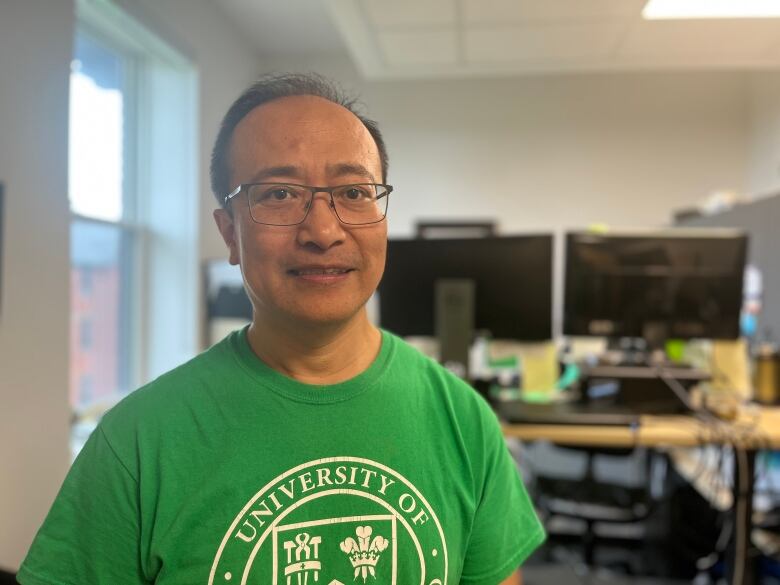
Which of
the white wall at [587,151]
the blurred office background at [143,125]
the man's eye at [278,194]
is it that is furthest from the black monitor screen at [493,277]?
the white wall at [587,151]

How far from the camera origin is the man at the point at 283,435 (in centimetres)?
45

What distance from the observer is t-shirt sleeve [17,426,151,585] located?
0.47 meters

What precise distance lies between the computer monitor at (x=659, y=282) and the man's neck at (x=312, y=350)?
117 centimetres

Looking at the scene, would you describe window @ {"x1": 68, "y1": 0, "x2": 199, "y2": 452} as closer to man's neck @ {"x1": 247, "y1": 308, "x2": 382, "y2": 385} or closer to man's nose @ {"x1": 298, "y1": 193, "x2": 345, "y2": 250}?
man's neck @ {"x1": 247, "y1": 308, "x2": 382, "y2": 385}

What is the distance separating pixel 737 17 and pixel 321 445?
4.70 feet

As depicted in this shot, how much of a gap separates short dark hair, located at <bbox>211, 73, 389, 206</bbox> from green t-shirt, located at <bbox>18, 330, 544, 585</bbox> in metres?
0.18

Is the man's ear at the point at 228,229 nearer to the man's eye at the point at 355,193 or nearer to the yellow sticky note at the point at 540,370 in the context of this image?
the man's eye at the point at 355,193

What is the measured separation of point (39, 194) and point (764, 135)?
12.0 feet

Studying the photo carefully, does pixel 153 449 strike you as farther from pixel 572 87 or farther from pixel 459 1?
pixel 572 87

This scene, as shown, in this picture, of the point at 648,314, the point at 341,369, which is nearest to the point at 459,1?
the point at 648,314

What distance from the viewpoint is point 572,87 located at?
11.5 feet

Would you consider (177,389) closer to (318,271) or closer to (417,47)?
(318,271)

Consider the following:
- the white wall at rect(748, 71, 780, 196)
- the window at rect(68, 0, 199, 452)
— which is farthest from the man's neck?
the white wall at rect(748, 71, 780, 196)

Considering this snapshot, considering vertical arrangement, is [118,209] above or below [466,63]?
below
